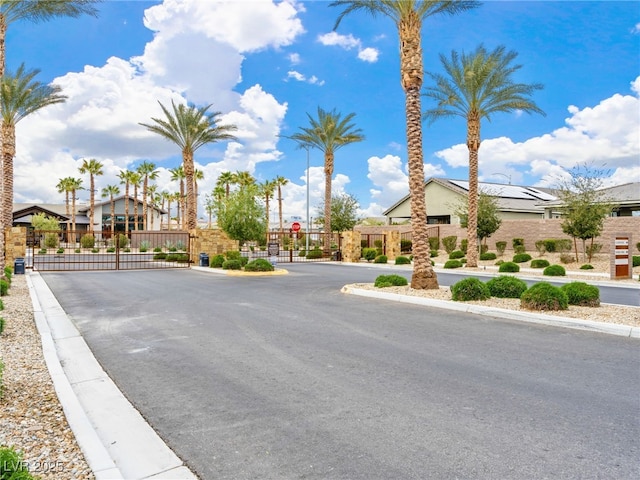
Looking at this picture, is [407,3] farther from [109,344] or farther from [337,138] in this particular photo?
[337,138]

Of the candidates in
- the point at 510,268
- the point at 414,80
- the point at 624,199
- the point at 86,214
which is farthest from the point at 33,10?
the point at 86,214

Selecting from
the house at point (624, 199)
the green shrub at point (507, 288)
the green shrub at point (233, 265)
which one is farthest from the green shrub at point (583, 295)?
the house at point (624, 199)

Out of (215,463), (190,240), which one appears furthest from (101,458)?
(190,240)

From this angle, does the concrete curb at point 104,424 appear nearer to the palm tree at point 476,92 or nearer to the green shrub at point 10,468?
the green shrub at point 10,468

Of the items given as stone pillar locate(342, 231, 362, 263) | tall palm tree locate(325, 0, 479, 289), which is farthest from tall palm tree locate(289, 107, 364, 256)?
tall palm tree locate(325, 0, 479, 289)

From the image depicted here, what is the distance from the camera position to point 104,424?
14.5 ft

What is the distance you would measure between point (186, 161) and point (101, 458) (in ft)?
107

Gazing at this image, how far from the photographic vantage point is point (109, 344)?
7773 millimetres

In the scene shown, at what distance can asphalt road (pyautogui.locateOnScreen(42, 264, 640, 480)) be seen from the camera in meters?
3.66

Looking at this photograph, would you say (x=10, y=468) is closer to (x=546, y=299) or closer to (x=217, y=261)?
(x=546, y=299)

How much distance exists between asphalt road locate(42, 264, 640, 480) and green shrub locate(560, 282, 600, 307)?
8.26 ft

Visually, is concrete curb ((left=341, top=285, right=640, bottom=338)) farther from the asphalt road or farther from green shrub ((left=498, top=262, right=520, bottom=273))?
green shrub ((left=498, top=262, right=520, bottom=273))

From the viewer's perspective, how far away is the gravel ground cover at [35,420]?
353cm

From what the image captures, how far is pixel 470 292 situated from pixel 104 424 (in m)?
9.54
